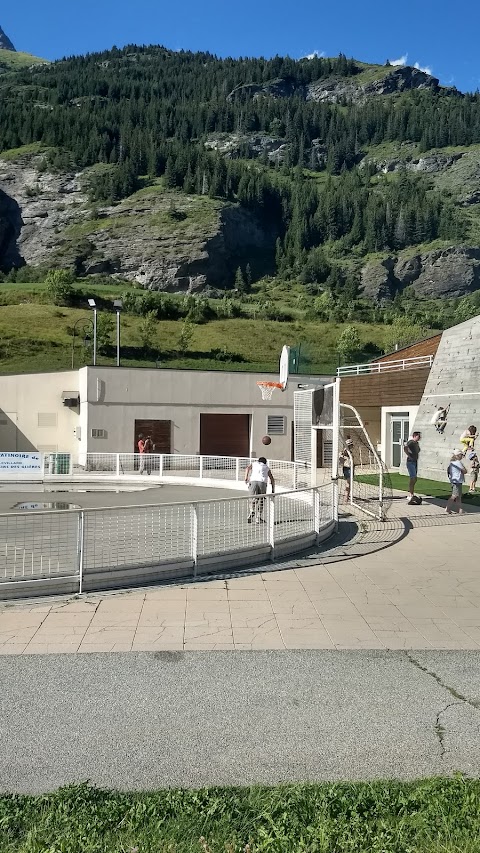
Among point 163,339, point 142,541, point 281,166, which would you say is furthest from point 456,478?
point 281,166

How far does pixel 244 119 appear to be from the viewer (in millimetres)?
198750

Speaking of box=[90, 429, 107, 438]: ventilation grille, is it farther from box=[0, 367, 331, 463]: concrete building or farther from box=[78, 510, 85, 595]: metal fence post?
box=[78, 510, 85, 595]: metal fence post

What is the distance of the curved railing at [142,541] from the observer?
25.1 ft

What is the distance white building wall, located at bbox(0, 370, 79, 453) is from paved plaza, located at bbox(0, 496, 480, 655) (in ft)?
77.7

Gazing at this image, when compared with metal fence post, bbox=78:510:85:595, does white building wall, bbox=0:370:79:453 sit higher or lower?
higher

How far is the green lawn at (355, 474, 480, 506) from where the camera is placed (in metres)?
18.1

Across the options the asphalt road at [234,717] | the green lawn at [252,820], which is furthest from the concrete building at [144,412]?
the green lawn at [252,820]

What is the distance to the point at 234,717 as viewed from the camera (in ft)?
15.0

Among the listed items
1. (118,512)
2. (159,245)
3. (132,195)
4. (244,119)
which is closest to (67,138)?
(132,195)

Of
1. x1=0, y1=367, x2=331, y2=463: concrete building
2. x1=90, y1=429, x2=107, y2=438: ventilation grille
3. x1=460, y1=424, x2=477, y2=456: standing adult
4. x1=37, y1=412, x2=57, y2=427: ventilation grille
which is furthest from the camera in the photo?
x1=37, y1=412, x2=57, y2=427: ventilation grille

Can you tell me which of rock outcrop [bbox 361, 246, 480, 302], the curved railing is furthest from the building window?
rock outcrop [bbox 361, 246, 480, 302]

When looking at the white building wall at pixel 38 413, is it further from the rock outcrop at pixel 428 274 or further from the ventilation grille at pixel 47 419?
the rock outcrop at pixel 428 274

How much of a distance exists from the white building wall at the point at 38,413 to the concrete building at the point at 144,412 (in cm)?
5

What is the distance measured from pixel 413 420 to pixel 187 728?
74.0ft
